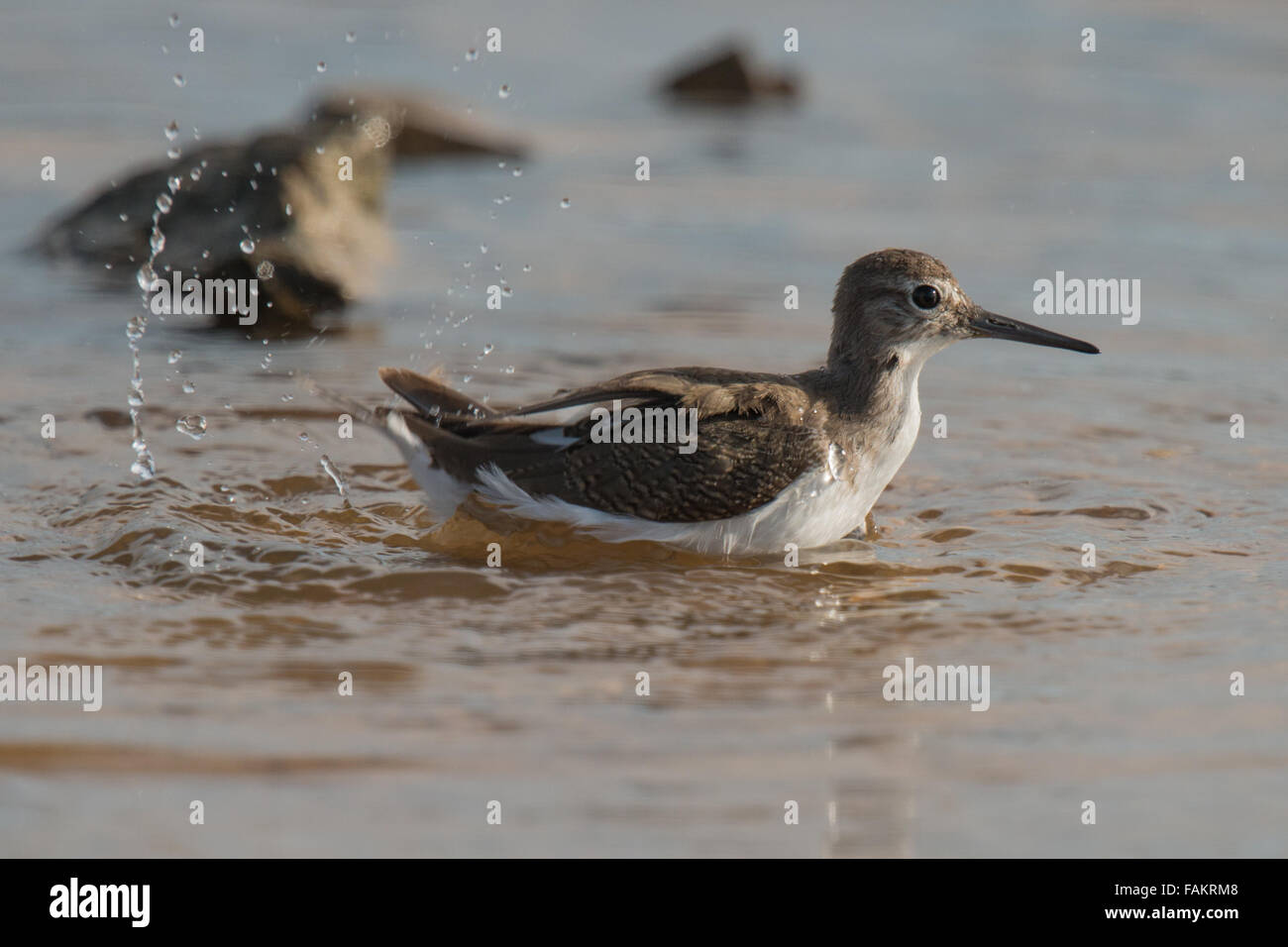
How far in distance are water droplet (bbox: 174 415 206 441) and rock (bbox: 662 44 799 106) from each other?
9.51 metres

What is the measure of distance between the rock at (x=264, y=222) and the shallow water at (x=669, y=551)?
1.37 ft

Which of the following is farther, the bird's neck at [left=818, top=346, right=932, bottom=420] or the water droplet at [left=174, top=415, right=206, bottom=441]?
the water droplet at [left=174, top=415, right=206, bottom=441]

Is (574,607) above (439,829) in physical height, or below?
above

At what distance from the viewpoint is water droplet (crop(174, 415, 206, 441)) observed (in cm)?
921

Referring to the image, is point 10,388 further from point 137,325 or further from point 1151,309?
point 1151,309

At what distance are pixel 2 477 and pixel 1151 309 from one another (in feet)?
25.5

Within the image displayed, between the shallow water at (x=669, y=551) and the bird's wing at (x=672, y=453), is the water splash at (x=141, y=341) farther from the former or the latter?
the bird's wing at (x=672, y=453)

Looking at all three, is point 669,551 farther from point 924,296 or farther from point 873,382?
point 924,296

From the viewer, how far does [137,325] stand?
439 inches

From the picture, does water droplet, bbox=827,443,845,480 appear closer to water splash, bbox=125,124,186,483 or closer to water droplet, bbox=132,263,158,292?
water splash, bbox=125,124,186,483

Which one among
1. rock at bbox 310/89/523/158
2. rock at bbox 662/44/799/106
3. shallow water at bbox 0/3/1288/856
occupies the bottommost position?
shallow water at bbox 0/3/1288/856

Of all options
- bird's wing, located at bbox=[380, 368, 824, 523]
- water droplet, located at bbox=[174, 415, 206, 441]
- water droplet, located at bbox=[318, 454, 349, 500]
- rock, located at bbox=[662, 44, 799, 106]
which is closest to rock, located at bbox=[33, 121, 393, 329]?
water droplet, located at bbox=[174, 415, 206, 441]

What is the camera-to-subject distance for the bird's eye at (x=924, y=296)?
813 cm

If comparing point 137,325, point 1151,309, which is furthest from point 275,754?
point 1151,309
